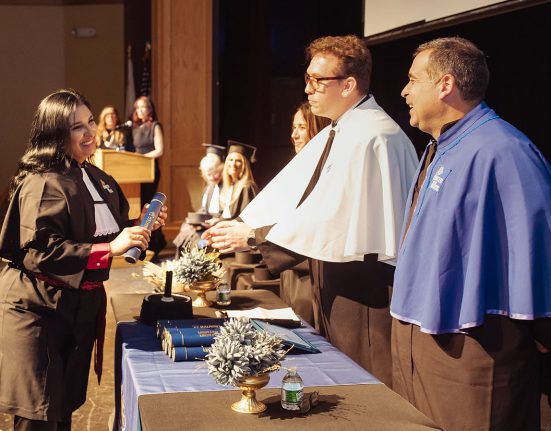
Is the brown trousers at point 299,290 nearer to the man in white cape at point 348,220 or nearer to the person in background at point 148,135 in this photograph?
the man in white cape at point 348,220

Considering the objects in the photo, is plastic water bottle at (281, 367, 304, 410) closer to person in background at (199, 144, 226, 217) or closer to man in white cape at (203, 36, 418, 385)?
man in white cape at (203, 36, 418, 385)

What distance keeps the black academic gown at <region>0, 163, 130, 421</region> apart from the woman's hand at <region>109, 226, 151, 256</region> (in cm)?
10

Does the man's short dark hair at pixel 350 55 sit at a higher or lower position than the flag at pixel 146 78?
lower

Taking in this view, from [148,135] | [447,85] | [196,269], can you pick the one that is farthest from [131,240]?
[148,135]

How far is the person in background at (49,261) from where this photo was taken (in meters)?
2.77

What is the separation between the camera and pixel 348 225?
3.02 metres

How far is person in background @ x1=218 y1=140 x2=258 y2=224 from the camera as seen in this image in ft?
20.8

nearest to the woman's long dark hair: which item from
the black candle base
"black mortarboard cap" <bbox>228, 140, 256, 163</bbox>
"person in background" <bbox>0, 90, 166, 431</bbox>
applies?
"person in background" <bbox>0, 90, 166, 431</bbox>

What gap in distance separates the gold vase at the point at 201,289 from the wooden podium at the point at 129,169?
4929 millimetres

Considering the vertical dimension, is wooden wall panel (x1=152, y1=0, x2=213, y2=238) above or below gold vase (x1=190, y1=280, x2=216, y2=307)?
above

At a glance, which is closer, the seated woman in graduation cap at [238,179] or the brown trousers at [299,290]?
the brown trousers at [299,290]

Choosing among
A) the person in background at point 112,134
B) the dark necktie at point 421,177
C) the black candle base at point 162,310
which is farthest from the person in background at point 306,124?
the person in background at point 112,134

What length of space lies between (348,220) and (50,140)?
1.17 metres

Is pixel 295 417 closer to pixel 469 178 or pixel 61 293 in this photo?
pixel 469 178
